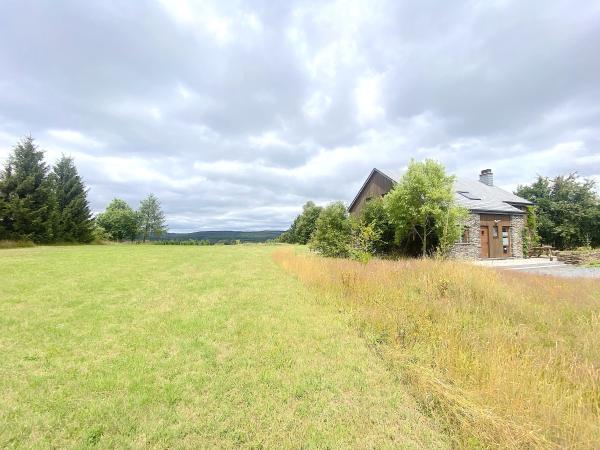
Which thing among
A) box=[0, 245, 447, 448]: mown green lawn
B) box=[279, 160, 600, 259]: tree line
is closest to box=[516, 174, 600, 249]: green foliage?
box=[279, 160, 600, 259]: tree line

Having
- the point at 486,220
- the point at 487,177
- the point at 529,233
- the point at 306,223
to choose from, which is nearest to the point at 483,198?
the point at 486,220

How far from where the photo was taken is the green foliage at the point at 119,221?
57375 mm

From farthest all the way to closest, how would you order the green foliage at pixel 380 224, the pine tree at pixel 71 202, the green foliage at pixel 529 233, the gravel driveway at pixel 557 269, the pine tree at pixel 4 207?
the pine tree at pixel 71 202
the green foliage at pixel 529 233
the pine tree at pixel 4 207
the green foliage at pixel 380 224
the gravel driveway at pixel 557 269

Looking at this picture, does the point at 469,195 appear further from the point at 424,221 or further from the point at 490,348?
the point at 490,348

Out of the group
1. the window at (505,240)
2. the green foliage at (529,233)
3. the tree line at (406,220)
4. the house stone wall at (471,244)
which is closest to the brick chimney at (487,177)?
the green foliage at (529,233)

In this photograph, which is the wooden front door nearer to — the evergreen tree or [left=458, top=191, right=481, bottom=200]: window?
[left=458, top=191, right=481, bottom=200]: window

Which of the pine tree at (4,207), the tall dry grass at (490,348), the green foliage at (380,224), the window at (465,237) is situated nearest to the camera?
the tall dry grass at (490,348)

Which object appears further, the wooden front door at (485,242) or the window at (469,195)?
the window at (469,195)

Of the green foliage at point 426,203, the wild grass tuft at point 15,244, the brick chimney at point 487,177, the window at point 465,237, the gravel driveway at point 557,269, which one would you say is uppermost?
the brick chimney at point 487,177

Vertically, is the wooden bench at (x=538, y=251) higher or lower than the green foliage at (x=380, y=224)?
lower

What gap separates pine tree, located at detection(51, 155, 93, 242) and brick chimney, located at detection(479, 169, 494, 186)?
43.3 m

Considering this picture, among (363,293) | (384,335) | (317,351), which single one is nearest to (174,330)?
(317,351)

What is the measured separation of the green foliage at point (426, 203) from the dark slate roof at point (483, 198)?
386cm

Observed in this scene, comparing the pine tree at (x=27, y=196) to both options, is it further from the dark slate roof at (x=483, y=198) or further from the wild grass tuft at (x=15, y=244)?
the dark slate roof at (x=483, y=198)
